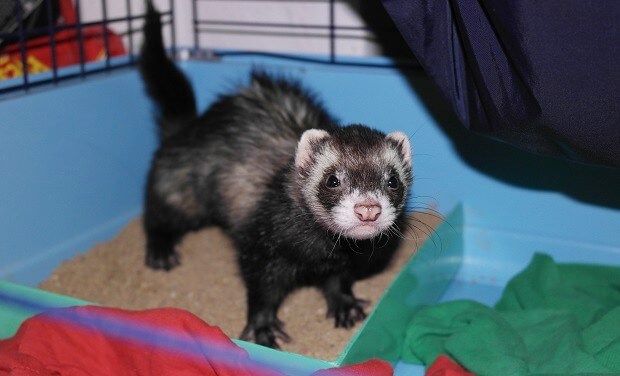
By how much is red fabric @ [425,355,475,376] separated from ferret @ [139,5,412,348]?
35cm

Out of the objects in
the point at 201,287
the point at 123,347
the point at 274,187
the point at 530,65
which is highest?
the point at 530,65

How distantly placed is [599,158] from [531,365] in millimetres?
590

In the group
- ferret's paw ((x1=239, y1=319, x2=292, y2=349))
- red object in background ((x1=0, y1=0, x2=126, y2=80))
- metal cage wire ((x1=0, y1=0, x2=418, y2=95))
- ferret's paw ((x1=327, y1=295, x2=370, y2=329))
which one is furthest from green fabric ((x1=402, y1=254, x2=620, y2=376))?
red object in background ((x1=0, y1=0, x2=126, y2=80))

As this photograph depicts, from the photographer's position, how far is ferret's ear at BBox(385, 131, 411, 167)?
1.93 m

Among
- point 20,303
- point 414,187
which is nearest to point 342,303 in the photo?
point 414,187

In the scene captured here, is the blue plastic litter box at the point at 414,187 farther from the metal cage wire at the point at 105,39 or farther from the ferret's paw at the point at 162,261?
the ferret's paw at the point at 162,261

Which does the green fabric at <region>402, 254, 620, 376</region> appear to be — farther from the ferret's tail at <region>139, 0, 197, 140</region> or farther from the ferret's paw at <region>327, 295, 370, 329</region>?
the ferret's tail at <region>139, 0, 197, 140</region>

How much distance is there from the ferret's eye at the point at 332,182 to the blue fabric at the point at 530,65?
1.52ft

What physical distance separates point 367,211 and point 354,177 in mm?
142

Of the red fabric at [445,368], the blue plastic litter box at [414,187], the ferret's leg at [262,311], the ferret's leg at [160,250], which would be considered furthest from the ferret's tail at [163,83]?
the red fabric at [445,368]

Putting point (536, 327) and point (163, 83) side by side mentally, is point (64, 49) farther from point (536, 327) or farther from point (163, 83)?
point (536, 327)

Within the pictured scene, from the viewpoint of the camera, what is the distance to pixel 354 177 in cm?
178

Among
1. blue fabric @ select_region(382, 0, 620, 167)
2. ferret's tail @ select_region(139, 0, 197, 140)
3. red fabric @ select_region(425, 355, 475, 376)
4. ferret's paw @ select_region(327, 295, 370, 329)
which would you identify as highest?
blue fabric @ select_region(382, 0, 620, 167)

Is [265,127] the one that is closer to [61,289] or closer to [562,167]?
[61,289]
